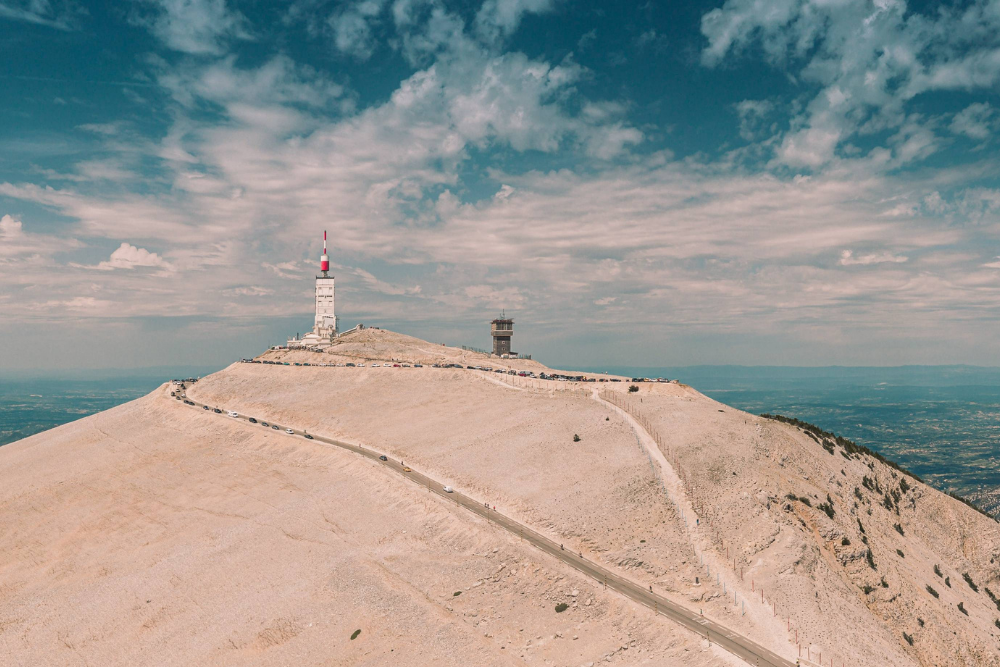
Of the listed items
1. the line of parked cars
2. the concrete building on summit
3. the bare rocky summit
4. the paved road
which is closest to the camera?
the paved road

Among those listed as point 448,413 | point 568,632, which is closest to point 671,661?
point 568,632

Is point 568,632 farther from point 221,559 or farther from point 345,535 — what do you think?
point 221,559

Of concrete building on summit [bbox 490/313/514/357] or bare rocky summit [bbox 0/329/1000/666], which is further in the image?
concrete building on summit [bbox 490/313/514/357]

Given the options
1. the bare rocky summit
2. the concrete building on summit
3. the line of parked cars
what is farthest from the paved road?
the concrete building on summit

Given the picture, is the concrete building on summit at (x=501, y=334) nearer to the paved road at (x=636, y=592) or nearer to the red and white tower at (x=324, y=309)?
the red and white tower at (x=324, y=309)

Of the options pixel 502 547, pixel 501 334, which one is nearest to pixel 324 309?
pixel 501 334

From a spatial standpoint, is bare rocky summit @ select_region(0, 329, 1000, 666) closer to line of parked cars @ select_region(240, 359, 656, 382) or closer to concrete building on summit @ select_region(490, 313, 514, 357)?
line of parked cars @ select_region(240, 359, 656, 382)

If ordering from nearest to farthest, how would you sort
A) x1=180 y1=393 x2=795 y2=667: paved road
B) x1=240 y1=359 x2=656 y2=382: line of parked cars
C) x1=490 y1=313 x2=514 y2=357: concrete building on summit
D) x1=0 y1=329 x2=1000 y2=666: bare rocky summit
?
x1=180 y1=393 x2=795 y2=667: paved road → x1=0 y1=329 x2=1000 y2=666: bare rocky summit → x1=240 y1=359 x2=656 y2=382: line of parked cars → x1=490 y1=313 x2=514 y2=357: concrete building on summit
